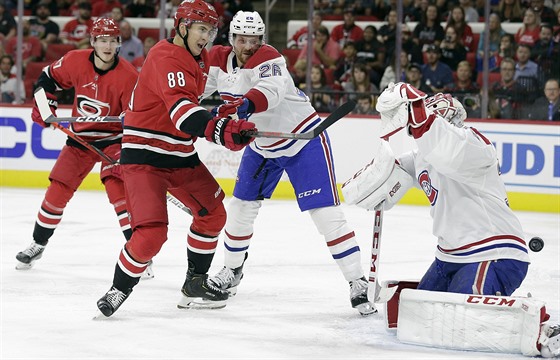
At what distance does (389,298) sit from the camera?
11.3ft

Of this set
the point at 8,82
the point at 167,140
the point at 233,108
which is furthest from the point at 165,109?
the point at 8,82

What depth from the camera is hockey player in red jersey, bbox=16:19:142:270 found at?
4.69 m

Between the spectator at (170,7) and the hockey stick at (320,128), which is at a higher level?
the hockey stick at (320,128)

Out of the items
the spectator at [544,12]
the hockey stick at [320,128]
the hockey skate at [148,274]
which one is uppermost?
the hockey stick at [320,128]

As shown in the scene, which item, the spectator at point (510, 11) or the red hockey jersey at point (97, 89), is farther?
the spectator at point (510, 11)

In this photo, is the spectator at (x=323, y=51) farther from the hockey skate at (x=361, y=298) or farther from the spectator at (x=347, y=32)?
the hockey skate at (x=361, y=298)

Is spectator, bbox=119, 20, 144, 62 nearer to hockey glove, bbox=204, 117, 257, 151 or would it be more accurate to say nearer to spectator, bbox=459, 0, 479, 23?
spectator, bbox=459, 0, 479, 23

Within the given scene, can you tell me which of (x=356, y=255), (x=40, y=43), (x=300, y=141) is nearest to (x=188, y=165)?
(x=300, y=141)

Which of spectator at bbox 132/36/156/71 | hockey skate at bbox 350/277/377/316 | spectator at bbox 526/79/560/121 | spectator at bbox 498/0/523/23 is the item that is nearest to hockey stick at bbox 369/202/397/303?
hockey skate at bbox 350/277/377/316

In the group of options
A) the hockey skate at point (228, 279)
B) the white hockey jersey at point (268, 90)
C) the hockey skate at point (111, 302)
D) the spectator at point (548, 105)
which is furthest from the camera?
the spectator at point (548, 105)

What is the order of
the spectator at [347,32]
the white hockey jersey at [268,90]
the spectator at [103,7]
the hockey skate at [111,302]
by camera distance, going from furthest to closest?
the spectator at [103,7]
the spectator at [347,32]
the white hockey jersey at [268,90]
the hockey skate at [111,302]

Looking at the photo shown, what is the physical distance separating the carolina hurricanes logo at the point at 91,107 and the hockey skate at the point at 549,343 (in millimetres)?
2339

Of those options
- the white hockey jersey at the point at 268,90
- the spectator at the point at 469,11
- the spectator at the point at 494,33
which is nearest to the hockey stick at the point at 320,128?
the white hockey jersey at the point at 268,90

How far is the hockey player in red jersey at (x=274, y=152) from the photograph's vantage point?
3861mm
